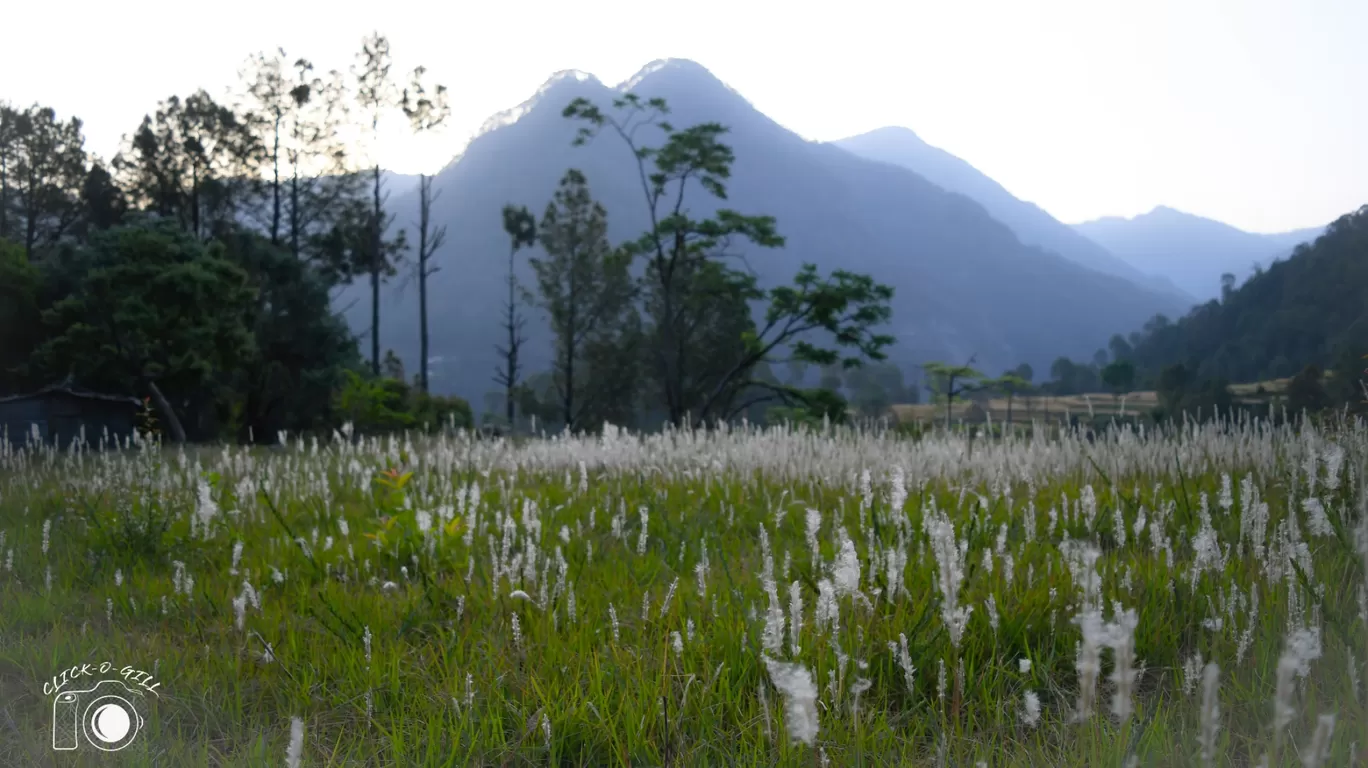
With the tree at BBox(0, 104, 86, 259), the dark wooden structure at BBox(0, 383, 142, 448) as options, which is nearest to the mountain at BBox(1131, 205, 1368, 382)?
the dark wooden structure at BBox(0, 383, 142, 448)

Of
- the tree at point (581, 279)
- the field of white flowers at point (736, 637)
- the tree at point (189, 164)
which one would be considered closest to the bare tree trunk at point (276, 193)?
the tree at point (189, 164)

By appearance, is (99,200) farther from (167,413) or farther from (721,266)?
(721,266)

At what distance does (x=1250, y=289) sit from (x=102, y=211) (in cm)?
4201

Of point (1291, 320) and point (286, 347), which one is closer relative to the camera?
point (1291, 320)

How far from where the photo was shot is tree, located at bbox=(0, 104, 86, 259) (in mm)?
21516

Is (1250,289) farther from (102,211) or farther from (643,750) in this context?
(102,211)

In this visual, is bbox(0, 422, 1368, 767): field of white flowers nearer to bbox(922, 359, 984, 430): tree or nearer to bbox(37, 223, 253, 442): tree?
bbox(922, 359, 984, 430): tree

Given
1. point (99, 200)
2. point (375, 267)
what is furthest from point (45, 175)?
point (375, 267)

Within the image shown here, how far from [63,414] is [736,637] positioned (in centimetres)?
2519

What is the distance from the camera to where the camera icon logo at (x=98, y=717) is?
219 centimetres

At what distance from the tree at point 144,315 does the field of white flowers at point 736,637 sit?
18205 millimetres

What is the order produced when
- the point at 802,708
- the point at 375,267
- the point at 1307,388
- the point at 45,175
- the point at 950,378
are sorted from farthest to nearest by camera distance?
the point at 375,267 < the point at 950,378 < the point at 45,175 < the point at 1307,388 < the point at 802,708

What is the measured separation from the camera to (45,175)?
79.2 ft

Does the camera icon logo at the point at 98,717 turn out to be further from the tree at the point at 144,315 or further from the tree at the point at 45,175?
the tree at the point at 45,175
